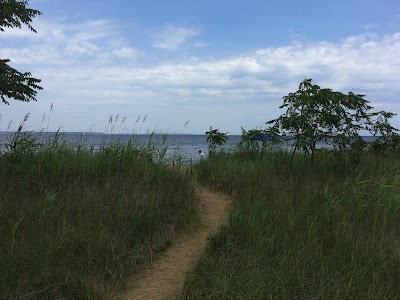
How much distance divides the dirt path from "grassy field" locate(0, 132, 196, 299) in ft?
0.47

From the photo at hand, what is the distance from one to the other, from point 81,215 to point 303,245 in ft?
9.50

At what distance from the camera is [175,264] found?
4266mm

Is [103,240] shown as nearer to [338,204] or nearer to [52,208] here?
[52,208]

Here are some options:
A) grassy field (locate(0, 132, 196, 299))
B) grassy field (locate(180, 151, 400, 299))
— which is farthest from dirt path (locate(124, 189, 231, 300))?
grassy field (locate(180, 151, 400, 299))

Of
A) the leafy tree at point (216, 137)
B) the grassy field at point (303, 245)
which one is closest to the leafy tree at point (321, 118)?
the grassy field at point (303, 245)

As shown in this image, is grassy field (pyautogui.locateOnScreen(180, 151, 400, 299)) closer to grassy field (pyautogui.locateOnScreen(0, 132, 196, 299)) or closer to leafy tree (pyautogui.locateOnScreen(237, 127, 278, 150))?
grassy field (pyautogui.locateOnScreen(0, 132, 196, 299))

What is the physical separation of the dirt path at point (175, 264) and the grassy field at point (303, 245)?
0.26 meters

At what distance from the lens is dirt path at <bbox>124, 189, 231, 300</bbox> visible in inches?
145

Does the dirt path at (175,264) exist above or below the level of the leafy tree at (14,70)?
below

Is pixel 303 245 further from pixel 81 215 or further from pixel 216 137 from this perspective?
pixel 216 137

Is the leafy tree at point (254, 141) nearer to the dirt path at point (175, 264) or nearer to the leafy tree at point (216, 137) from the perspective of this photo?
the leafy tree at point (216, 137)

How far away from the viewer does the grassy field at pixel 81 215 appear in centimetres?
343

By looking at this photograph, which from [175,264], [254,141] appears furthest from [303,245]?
[254,141]

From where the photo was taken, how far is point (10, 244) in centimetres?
381
